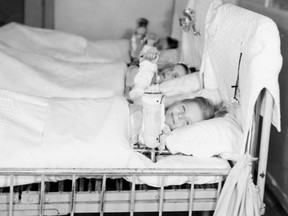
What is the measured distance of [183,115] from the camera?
1.74 meters

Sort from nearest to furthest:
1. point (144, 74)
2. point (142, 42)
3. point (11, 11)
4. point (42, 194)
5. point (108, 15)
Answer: point (42, 194) < point (144, 74) < point (142, 42) < point (11, 11) < point (108, 15)

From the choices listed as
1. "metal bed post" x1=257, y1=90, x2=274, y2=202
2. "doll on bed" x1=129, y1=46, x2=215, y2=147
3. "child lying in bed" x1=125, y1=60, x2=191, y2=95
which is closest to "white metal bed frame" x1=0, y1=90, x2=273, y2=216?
"metal bed post" x1=257, y1=90, x2=274, y2=202

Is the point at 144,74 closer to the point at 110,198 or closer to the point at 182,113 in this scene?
the point at 182,113

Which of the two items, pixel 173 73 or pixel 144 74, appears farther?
pixel 173 73

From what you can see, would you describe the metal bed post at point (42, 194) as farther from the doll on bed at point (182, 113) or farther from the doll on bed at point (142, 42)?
the doll on bed at point (142, 42)

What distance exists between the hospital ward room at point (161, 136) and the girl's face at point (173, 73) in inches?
9.7

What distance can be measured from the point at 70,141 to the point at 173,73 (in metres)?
1.07

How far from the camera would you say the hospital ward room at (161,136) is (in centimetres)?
135

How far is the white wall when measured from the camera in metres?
3.53

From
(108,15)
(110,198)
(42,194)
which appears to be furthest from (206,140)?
(108,15)

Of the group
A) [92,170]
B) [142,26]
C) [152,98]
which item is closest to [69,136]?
[92,170]

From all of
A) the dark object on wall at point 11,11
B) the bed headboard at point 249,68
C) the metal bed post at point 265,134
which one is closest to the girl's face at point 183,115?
the bed headboard at point 249,68

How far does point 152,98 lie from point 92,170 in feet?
0.95

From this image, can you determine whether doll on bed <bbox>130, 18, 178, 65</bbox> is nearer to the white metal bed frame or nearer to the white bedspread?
the white bedspread
